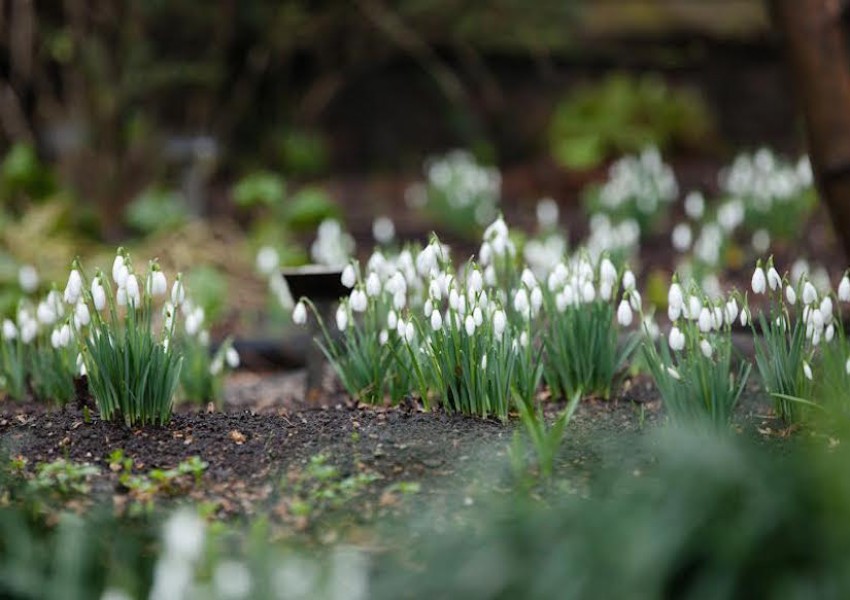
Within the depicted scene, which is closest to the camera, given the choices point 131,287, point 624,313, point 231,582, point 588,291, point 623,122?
point 231,582

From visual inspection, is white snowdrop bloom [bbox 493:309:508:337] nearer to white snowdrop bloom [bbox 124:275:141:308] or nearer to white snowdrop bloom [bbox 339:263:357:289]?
white snowdrop bloom [bbox 339:263:357:289]

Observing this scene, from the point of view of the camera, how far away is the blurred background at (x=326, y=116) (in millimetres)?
7723

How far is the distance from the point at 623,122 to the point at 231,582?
8683 mm

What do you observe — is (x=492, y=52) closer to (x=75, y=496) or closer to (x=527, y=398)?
(x=527, y=398)

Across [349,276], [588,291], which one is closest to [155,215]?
[349,276]

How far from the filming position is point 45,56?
29.8ft

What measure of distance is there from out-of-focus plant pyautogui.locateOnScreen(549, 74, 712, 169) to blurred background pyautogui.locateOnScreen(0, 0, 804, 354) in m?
0.02

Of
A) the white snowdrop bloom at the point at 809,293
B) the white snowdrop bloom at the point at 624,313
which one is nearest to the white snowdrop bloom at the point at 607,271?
the white snowdrop bloom at the point at 624,313

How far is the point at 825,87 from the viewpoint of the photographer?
196 inches

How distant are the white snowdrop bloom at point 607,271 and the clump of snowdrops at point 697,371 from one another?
37cm

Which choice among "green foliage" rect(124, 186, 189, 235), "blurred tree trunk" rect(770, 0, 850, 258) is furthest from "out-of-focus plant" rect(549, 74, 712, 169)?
"blurred tree trunk" rect(770, 0, 850, 258)

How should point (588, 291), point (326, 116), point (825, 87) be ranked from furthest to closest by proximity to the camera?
point (326, 116) → point (825, 87) → point (588, 291)

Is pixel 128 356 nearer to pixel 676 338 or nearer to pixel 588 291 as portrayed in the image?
pixel 588 291

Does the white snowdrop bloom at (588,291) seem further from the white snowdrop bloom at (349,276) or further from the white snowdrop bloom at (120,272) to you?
the white snowdrop bloom at (120,272)
